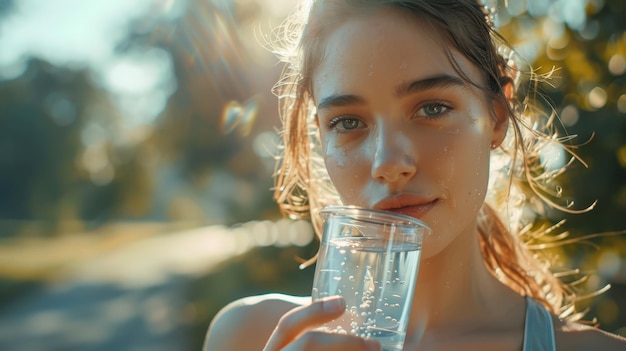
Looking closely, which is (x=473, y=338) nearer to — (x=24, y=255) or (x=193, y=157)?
(x=193, y=157)

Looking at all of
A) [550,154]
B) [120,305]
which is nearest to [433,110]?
[550,154]

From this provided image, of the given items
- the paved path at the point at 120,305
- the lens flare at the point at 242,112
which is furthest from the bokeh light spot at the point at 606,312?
the lens flare at the point at 242,112

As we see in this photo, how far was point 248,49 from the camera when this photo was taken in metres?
9.71

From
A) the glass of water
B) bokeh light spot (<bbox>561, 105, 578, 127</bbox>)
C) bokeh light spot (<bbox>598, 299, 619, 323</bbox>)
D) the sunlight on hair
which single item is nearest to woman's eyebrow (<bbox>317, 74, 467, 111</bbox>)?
the glass of water

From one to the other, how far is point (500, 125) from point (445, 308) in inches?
26.0

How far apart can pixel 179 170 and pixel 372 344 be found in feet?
51.3

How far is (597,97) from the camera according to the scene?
3.36 meters

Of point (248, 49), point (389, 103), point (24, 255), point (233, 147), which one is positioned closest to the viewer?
point (389, 103)

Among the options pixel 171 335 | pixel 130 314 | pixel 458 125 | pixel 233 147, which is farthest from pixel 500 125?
pixel 130 314

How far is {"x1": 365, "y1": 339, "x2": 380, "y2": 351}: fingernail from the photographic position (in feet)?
5.30

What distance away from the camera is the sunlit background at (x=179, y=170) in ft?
11.3

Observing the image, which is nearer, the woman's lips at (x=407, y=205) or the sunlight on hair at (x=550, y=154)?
the woman's lips at (x=407, y=205)

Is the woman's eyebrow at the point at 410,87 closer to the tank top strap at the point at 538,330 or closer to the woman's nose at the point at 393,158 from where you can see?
the woman's nose at the point at 393,158

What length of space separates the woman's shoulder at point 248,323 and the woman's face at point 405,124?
621 millimetres
